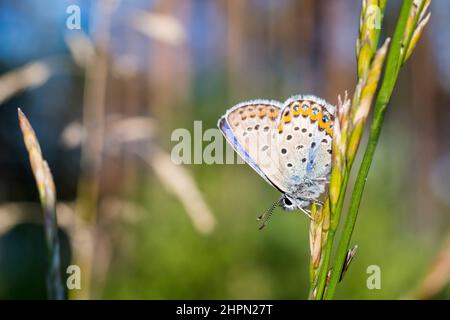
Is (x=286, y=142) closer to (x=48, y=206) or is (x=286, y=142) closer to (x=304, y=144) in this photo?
(x=304, y=144)

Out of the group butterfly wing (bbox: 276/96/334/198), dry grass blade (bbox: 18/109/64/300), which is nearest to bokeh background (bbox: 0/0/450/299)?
butterfly wing (bbox: 276/96/334/198)

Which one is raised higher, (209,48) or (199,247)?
(209,48)

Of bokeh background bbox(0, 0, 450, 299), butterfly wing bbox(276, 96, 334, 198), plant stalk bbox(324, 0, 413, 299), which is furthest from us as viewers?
bokeh background bbox(0, 0, 450, 299)

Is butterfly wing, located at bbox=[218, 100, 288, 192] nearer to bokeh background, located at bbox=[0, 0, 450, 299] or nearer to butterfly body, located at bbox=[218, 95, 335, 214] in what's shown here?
butterfly body, located at bbox=[218, 95, 335, 214]

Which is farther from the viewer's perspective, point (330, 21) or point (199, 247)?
point (330, 21)

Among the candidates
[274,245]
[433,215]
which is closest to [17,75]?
[274,245]

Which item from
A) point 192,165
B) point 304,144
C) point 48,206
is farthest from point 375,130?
point 192,165

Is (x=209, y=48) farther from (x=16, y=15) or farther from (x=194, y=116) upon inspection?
(x=16, y=15)
